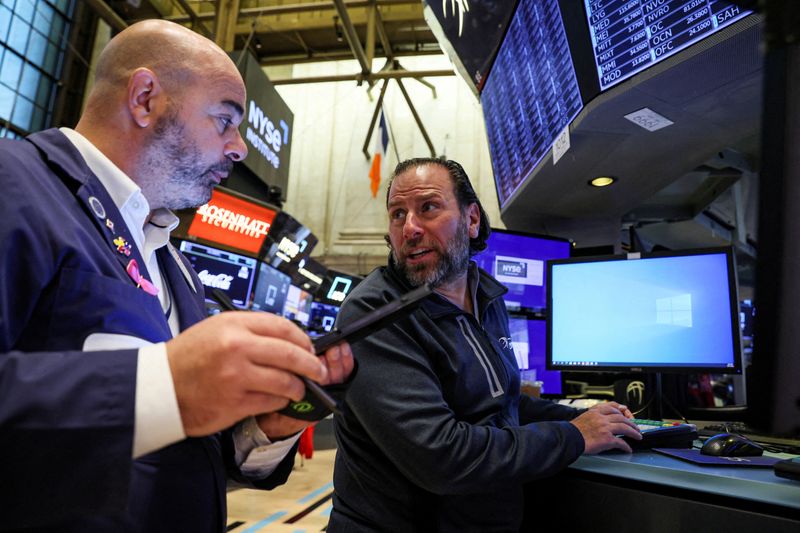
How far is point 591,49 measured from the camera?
81.4 inches

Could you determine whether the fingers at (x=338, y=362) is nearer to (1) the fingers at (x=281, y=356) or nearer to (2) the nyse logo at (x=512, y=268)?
(1) the fingers at (x=281, y=356)

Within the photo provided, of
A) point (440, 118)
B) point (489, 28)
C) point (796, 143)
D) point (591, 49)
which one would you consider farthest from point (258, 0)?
point (796, 143)

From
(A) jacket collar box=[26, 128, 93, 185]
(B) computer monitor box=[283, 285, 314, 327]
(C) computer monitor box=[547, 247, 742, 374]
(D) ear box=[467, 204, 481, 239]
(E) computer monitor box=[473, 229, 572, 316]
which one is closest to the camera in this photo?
A: (A) jacket collar box=[26, 128, 93, 185]

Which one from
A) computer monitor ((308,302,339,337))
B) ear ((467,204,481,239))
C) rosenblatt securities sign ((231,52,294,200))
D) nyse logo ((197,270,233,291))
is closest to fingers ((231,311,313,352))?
ear ((467,204,481,239))

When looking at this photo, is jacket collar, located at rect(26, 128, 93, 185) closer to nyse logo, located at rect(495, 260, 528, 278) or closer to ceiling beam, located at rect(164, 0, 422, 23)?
nyse logo, located at rect(495, 260, 528, 278)

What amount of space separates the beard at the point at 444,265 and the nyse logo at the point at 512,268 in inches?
42.2

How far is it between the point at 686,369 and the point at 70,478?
1.90 meters

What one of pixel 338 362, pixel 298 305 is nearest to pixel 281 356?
pixel 338 362

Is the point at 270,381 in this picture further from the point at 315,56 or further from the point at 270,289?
the point at 315,56

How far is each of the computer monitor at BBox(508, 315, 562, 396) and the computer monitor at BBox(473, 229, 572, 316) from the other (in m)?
0.08

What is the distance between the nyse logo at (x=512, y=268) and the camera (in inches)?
114

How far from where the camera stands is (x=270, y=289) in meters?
5.86

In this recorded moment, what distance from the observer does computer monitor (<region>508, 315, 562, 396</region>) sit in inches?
111

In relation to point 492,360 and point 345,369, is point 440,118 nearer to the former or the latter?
point 492,360
